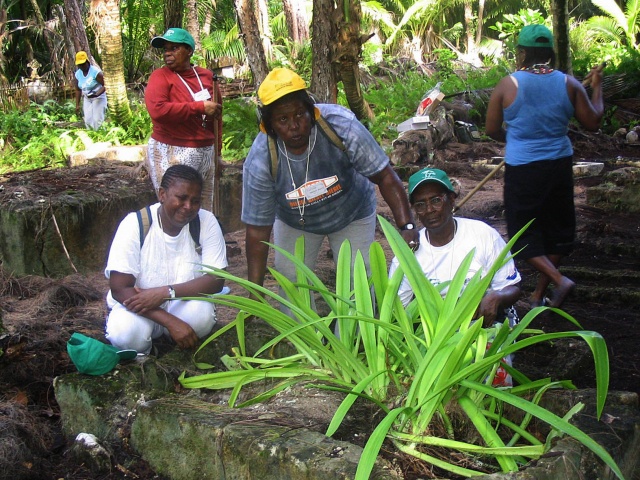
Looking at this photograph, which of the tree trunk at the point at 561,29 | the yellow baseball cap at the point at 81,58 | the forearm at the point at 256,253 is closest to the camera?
the forearm at the point at 256,253

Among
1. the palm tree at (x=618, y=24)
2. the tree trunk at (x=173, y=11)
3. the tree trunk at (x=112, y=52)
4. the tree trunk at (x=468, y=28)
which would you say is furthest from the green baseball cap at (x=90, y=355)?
the tree trunk at (x=468, y=28)

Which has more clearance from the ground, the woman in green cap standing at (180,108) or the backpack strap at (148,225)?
the woman in green cap standing at (180,108)

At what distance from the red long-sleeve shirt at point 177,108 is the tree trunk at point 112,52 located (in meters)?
3.14

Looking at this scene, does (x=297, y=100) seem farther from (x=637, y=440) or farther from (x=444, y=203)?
(x=637, y=440)

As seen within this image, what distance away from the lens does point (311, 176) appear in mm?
3814

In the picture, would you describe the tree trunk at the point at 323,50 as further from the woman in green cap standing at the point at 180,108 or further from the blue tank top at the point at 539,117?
the blue tank top at the point at 539,117

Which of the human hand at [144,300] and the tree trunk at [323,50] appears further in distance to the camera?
the tree trunk at [323,50]

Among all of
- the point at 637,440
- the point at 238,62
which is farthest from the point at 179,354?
the point at 238,62

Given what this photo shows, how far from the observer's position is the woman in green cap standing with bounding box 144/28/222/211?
5.52 m

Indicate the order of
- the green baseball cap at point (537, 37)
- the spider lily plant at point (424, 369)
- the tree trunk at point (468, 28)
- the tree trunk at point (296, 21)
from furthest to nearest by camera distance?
the tree trunk at point (468, 28) < the tree trunk at point (296, 21) < the green baseball cap at point (537, 37) < the spider lily plant at point (424, 369)

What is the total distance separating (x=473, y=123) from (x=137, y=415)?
10.8 metres

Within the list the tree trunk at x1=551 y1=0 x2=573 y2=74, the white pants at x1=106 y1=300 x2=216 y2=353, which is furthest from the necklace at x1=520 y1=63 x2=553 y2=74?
the tree trunk at x1=551 y1=0 x2=573 y2=74

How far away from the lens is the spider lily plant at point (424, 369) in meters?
A: 2.38

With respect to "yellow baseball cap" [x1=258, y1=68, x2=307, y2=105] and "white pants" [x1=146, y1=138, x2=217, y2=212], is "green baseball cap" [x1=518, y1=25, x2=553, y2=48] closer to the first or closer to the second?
"yellow baseball cap" [x1=258, y1=68, x2=307, y2=105]
